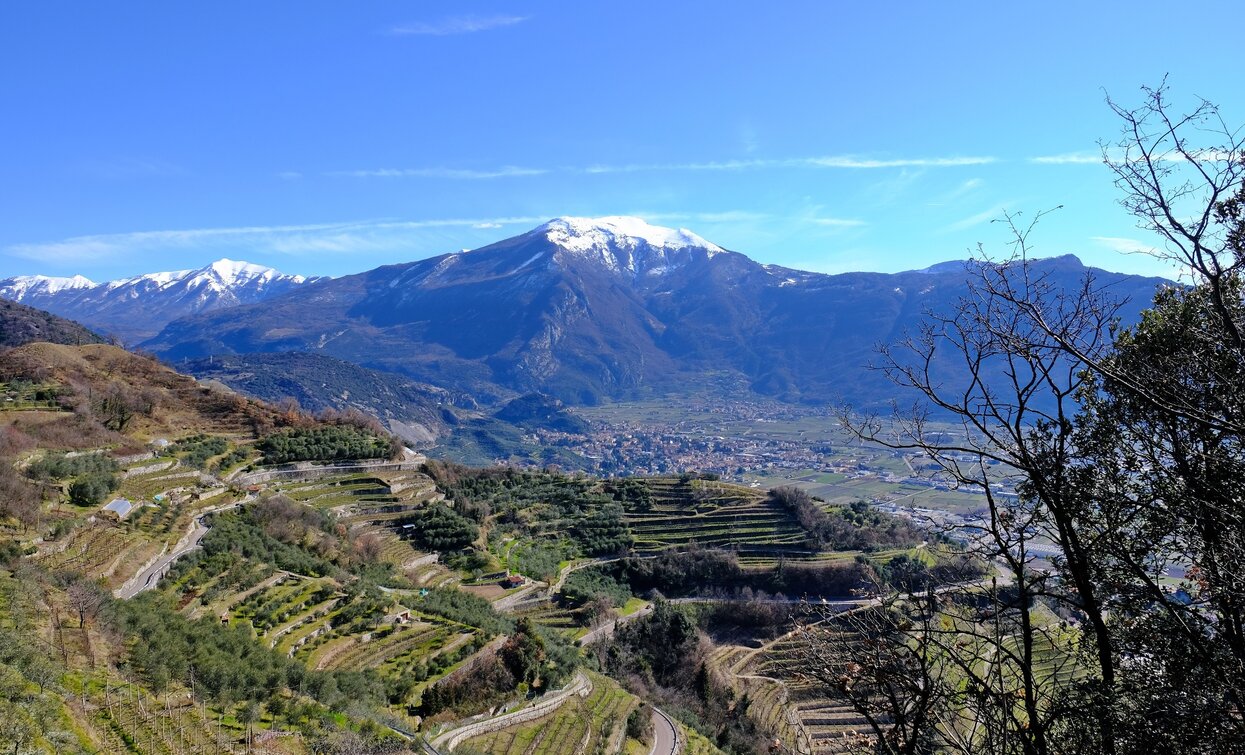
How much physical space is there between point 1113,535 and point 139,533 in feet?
81.3

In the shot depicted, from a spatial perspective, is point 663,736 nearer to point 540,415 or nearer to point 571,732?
point 571,732

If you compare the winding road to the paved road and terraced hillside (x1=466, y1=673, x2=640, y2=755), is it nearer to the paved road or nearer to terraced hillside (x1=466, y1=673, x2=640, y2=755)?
terraced hillside (x1=466, y1=673, x2=640, y2=755)

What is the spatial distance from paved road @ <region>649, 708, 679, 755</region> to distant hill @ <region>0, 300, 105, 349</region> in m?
62.9

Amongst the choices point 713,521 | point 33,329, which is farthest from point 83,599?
point 33,329

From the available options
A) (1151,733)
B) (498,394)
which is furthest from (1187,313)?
(498,394)

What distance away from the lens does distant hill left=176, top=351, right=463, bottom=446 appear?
116m

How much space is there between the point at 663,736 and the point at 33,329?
7719 centimetres

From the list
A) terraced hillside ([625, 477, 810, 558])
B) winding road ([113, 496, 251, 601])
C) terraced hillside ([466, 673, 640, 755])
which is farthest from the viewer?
terraced hillside ([625, 477, 810, 558])

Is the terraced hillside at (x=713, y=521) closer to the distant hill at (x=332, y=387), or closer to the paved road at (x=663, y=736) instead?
the paved road at (x=663, y=736)

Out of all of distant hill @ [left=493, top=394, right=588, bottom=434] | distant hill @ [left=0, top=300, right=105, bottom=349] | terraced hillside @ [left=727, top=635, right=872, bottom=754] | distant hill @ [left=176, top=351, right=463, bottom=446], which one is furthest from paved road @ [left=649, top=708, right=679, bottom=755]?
distant hill @ [left=493, top=394, right=588, bottom=434]

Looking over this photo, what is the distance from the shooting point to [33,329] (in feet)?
214

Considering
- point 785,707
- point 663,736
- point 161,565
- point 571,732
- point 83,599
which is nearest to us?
point 83,599

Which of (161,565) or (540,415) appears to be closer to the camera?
(161,565)

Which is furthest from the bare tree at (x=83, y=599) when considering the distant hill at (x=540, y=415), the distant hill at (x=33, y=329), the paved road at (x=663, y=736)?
the distant hill at (x=540, y=415)
